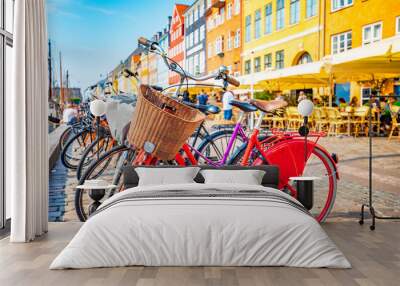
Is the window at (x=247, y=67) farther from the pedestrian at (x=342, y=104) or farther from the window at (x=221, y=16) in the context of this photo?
the pedestrian at (x=342, y=104)

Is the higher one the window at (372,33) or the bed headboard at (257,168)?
the window at (372,33)

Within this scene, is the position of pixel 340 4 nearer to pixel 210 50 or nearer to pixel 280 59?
pixel 280 59

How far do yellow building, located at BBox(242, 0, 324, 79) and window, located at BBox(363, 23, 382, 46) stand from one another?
0.48 m

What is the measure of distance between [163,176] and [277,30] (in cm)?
272

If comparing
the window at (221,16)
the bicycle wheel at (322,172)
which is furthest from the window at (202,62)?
the bicycle wheel at (322,172)

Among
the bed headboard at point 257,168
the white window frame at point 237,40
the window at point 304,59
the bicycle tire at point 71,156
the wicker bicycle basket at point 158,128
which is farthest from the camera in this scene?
the window at point 304,59

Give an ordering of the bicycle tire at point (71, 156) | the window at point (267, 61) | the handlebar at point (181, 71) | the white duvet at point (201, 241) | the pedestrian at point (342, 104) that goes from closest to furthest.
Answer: the white duvet at point (201, 241) < the handlebar at point (181, 71) < the bicycle tire at point (71, 156) < the window at point (267, 61) < the pedestrian at point (342, 104)

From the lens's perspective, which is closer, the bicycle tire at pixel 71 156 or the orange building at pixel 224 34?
the bicycle tire at pixel 71 156

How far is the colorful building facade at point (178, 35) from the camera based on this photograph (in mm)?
5406

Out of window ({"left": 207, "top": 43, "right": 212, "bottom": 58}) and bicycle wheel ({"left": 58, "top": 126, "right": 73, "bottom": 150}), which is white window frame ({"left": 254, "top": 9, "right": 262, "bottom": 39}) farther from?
bicycle wheel ({"left": 58, "top": 126, "right": 73, "bottom": 150})

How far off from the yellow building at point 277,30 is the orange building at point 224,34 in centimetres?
8

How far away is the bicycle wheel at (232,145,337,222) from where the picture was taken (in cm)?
426

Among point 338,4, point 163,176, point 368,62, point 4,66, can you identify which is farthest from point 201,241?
point 368,62

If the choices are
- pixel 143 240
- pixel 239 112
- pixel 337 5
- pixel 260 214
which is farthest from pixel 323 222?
pixel 337 5
